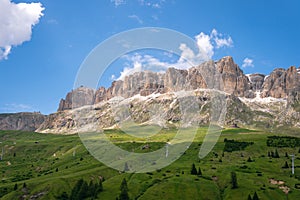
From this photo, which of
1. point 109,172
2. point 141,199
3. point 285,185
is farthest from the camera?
point 109,172

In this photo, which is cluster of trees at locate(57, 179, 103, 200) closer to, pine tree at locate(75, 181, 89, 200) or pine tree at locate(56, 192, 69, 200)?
pine tree at locate(75, 181, 89, 200)

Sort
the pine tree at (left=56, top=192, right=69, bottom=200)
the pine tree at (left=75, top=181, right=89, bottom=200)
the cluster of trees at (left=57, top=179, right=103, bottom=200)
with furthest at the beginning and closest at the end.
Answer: the pine tree at (left=56, top=192, right=69, bottom=200) < the pine tree at (left=75, top=181, right=89, bottom=200) < the cluster of trees at (left=57, top=179, right=103, bottom=200)

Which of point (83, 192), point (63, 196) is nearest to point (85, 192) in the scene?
point (83, 192)

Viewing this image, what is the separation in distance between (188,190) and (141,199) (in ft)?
64.6

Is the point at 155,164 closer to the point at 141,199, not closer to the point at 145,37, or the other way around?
the point at 141,199

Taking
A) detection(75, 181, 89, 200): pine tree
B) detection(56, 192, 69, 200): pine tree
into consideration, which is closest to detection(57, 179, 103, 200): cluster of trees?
detection(75, 181, 89, 200): pine tree

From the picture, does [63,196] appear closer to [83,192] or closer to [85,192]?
[83,192]

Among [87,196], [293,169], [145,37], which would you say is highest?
[145,37]

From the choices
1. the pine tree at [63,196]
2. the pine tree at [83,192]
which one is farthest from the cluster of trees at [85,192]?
the pine tree at [63,196]

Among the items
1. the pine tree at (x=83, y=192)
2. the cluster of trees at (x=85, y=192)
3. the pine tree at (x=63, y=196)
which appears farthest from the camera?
the pine tree at (x=63, y=196)

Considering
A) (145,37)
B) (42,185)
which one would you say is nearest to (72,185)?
(42,185)

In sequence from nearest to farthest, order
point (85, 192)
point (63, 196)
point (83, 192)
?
point (85, 192), point (83, 192), point (63, 196)

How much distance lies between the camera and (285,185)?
130 metres

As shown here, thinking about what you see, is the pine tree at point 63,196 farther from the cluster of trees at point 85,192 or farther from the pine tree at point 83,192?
the pine tree at point 83,192
